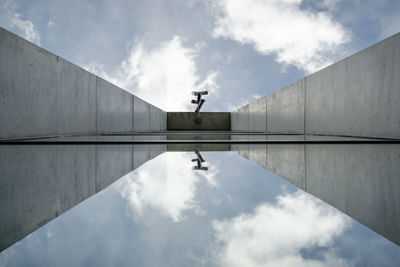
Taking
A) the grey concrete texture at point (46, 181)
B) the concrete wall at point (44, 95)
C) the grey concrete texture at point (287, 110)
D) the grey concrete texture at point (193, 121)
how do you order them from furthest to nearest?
the grey concrete texture at point (193, 121), the grey concrete texture at point (287, 110), the concrete wall at point (44, 95), the grey concrete texture at point (46, 181)

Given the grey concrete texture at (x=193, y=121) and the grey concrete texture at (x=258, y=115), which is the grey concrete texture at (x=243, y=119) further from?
the grey concrete texture at (x=193, y=121)

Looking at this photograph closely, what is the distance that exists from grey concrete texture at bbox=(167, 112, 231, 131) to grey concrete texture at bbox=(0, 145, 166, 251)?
39.0 feet

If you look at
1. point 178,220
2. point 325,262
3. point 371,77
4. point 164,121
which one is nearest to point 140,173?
point 178,220

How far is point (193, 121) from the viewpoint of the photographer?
44.9ft

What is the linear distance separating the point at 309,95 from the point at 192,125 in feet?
31.1

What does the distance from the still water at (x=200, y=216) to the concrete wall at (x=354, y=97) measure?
1906 millimetres

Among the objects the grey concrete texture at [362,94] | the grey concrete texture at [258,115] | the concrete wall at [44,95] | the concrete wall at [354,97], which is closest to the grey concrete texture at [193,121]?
the grey concrete texture at [258,115]

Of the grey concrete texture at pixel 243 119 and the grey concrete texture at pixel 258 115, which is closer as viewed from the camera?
the grey concrete texture at pixel 258 115

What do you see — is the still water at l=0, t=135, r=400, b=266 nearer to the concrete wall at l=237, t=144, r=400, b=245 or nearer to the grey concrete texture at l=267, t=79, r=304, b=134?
the concrete wall at l=237, t=144, r=400, b=245

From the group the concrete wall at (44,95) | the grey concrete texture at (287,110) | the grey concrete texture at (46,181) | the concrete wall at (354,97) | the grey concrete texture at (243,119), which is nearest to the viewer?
the grey concrete texture at (46,181)

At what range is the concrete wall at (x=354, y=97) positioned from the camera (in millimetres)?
2670

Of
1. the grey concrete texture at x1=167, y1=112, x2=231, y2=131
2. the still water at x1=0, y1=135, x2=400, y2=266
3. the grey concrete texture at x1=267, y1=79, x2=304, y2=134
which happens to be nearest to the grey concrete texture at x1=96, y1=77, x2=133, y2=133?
the still water at x1=0, y1=135, x2=400, y2=266

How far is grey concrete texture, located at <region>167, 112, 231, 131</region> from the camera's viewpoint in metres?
13.6

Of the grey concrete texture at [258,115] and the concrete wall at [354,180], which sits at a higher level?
the grey concrete texture at [258,115]
